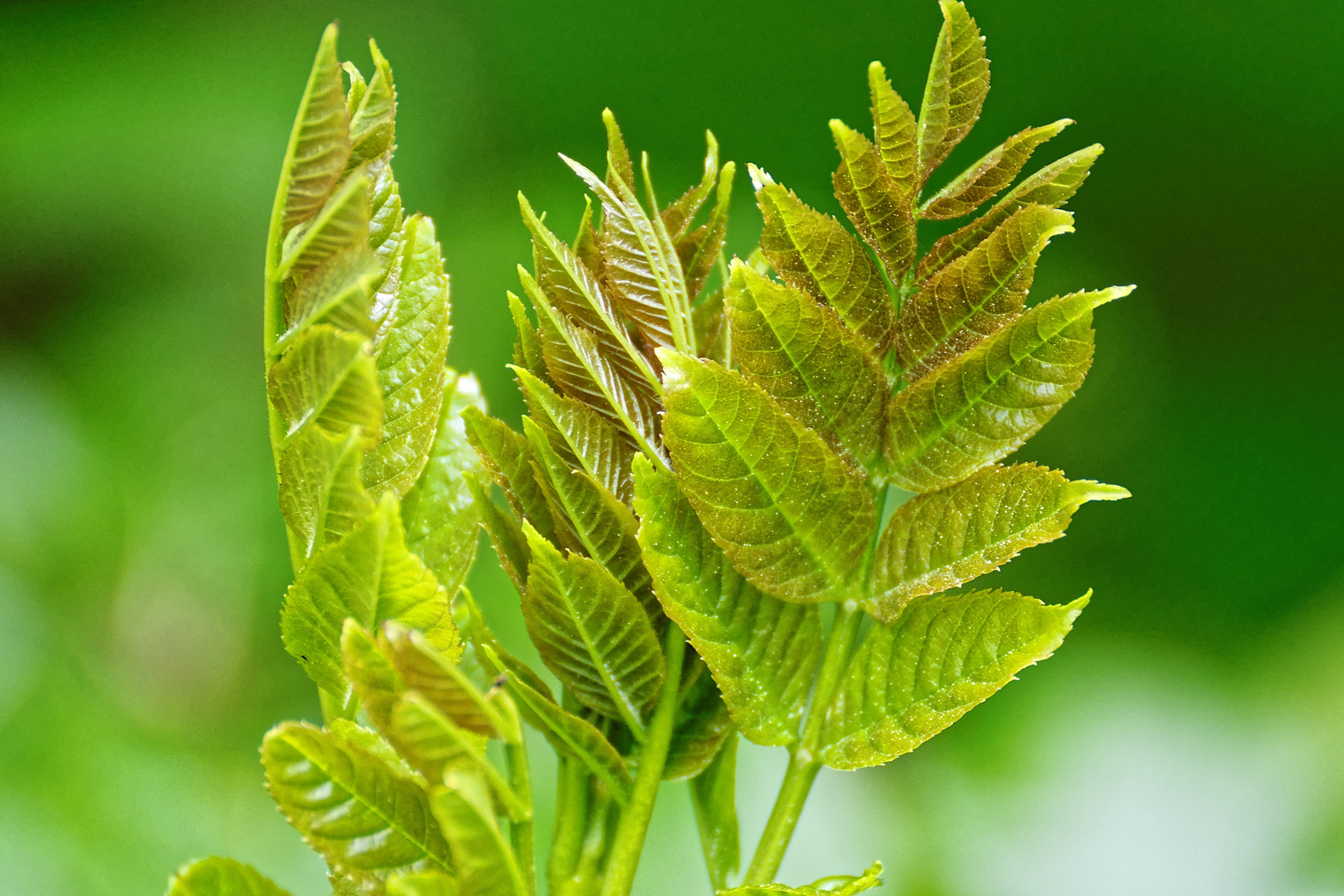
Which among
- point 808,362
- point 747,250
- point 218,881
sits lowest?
point 218,881

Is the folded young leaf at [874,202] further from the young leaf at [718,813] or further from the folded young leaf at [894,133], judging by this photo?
the young leaf at [718,813]

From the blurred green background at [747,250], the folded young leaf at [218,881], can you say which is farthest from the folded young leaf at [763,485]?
the blurred green background at [747,250]

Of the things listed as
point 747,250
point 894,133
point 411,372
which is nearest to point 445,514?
point 411,372

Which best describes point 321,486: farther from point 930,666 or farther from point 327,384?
point 930,666

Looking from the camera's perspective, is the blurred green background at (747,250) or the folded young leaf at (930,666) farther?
the blurred green background at (747,250)

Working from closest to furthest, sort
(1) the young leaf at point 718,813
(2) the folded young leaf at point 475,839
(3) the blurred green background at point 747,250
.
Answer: (2) the folded young leaf at point 475,839
(1) the young leaf at point 718,813
(3) the blurred green background at point 747,250

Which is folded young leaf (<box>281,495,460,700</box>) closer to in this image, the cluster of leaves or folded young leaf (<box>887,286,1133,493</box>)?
the cluster of leaves

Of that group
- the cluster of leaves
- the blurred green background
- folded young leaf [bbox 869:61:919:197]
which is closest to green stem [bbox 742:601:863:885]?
the cluster of leaves
